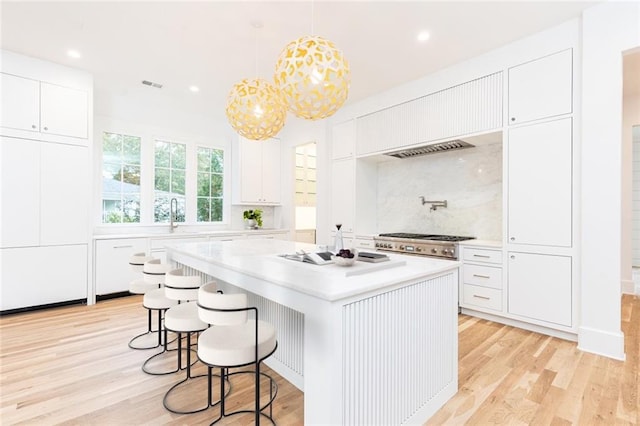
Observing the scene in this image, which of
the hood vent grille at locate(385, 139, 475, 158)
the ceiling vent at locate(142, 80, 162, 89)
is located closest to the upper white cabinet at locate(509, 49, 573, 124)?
the hood vent grille at locate(385, 139, 475, 158)

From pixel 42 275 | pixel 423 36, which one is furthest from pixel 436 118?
pixel 42 275

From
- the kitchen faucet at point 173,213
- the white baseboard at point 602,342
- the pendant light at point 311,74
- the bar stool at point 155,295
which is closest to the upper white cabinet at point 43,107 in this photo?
the kitchen faucet at point 173,213

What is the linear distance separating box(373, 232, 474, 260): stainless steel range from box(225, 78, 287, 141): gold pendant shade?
2311mm

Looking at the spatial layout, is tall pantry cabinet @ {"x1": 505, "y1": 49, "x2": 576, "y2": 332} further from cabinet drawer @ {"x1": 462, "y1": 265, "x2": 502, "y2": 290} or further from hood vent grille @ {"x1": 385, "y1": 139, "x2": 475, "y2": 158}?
hood vent grille @ {"x1": 385, "y1": 139, "x2": 475, "y2": 158}

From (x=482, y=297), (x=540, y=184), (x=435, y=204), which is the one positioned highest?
(x=540, y=184)

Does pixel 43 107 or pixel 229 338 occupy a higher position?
pixel 43 107

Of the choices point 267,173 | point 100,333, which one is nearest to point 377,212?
point 267,173

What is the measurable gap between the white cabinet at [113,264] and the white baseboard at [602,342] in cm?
518

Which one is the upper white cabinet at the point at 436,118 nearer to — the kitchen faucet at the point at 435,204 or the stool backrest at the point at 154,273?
the kitchen faucet at the point at 435,204

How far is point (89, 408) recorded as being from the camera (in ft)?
6.16

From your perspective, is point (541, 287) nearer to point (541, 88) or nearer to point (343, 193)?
point (541, 88)

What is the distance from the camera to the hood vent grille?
379cm

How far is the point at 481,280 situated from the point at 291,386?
2.40 metres

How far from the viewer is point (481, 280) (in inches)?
135
